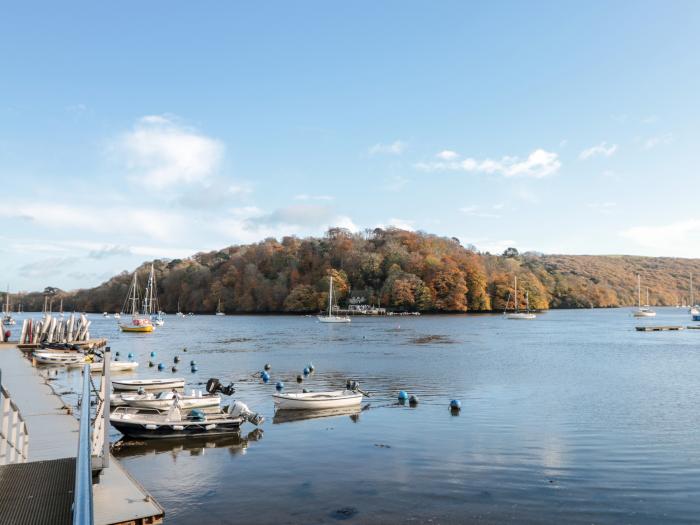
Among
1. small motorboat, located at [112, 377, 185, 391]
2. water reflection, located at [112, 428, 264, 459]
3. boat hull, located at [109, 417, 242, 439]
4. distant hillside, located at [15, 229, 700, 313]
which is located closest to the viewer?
water reflection, located at [112, 428, 264, 459]

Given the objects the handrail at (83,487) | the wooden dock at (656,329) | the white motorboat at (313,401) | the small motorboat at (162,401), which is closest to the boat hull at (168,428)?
the small motorboat at (162,401)

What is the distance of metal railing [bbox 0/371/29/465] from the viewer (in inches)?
439

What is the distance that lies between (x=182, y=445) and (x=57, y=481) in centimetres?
1064

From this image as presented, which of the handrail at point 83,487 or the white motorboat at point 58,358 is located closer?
the handrail at point 83,487

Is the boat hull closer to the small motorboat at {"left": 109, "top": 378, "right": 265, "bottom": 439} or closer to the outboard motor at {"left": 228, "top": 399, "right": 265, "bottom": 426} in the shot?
the small motorboat at {"left": 109, "top": 378, "right": 265, "bottom": 439}

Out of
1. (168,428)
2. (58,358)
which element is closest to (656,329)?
(58,358)

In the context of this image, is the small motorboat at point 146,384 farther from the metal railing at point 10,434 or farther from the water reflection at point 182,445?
the metal railing at point 10,434

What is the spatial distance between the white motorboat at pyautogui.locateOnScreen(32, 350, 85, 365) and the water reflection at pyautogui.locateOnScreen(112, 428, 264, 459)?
27157 mm

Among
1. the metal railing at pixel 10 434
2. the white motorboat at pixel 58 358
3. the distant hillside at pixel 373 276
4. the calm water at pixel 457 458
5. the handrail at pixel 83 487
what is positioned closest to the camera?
the handrail at pixel 83 487

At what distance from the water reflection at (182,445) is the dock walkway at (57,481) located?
205 centimetres

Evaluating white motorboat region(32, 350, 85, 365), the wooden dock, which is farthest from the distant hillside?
white motorboat region(32, 350, 85, 365)

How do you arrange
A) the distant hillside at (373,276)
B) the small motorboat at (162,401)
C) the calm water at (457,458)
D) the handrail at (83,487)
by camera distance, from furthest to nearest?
the distant hillside at (373,276) → the small motorboat at (162,401) → the calm water at (457,458) → the handrail at (83,487)

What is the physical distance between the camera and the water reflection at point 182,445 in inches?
757

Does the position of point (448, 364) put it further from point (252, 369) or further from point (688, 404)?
point (688, 404)
